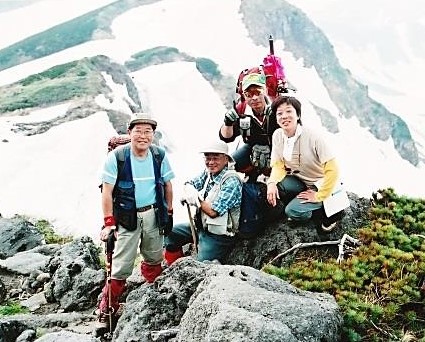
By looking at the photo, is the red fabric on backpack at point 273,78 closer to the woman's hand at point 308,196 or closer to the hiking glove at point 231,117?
the hiking glove at point 231,117

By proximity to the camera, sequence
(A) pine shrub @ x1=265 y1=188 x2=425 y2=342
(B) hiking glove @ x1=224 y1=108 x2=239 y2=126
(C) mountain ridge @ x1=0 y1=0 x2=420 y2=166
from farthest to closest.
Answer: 1. (C) mountain ridge @ x1=0 y1=0 x2=420 y2=166
2. (B) hiking glove @ x1=224 y1=108 x2=239 y2=126
3. (A) pine shrub @ x1=265 y1=188 x2=425 y2=342

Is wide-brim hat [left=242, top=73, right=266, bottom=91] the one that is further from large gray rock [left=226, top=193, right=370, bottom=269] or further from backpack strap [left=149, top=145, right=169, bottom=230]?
large gray rock [left=226, top=193, right=370, bottom=269]

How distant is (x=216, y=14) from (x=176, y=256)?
104m

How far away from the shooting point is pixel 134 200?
589cm

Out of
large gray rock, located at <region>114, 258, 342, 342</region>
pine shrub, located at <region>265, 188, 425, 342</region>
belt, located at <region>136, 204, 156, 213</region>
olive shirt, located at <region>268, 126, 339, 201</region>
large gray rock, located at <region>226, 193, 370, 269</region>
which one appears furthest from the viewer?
large gray rock, located at <region>226, 193, 370, 269</region>

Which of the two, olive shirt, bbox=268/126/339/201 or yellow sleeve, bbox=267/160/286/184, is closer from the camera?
olive shirt, bbox=268/126/339/201

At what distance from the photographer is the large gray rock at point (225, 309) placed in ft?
12.1

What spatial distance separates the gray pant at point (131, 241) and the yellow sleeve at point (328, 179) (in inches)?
73.5

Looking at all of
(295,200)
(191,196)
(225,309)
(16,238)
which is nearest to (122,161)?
(191,196)

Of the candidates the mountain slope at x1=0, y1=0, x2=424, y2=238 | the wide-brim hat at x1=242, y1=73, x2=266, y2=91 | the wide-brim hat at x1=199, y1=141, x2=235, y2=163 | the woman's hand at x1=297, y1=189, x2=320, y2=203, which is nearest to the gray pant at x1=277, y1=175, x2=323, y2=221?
the woman's hand at x1=297, y1=189, x2=320, y2=203

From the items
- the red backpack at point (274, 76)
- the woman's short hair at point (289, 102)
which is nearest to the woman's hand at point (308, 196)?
the woman's short hair at point (289, 102)

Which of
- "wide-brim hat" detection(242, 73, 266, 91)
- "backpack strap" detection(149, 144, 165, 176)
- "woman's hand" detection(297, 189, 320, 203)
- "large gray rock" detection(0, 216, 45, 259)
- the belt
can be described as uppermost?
"wide-brim hat" detection(242, 73, 266, 91)

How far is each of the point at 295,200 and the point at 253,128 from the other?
108cm

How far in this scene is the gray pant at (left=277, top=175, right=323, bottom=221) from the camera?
20.4 feet
